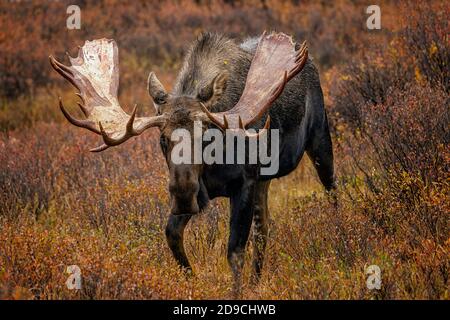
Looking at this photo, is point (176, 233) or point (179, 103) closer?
point (179, 103)

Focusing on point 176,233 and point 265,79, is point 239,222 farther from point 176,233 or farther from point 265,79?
point 265,79

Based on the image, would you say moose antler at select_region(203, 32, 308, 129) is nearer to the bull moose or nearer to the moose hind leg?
the bull moose

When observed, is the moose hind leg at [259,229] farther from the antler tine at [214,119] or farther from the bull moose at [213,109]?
the antler tine at [214,119]

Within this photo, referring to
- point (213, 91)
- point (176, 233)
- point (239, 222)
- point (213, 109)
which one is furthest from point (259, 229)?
point (213, 91)

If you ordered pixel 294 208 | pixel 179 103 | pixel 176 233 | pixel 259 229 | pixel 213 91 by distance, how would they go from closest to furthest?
pixel 179 103 → pixel 213 91 → pixel 176 233 → pixel 259 229 → pixel 294 208

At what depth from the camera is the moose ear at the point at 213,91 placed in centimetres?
488

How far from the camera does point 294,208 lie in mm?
6738

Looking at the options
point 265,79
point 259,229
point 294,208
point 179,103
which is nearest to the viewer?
point 179,103

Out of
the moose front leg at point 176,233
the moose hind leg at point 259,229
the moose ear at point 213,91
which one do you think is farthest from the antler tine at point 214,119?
the moose hind leg at point 259,229

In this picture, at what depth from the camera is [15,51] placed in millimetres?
14047

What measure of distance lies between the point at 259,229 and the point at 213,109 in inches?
62.1

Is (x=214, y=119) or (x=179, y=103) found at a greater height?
(x=179, y=103)
